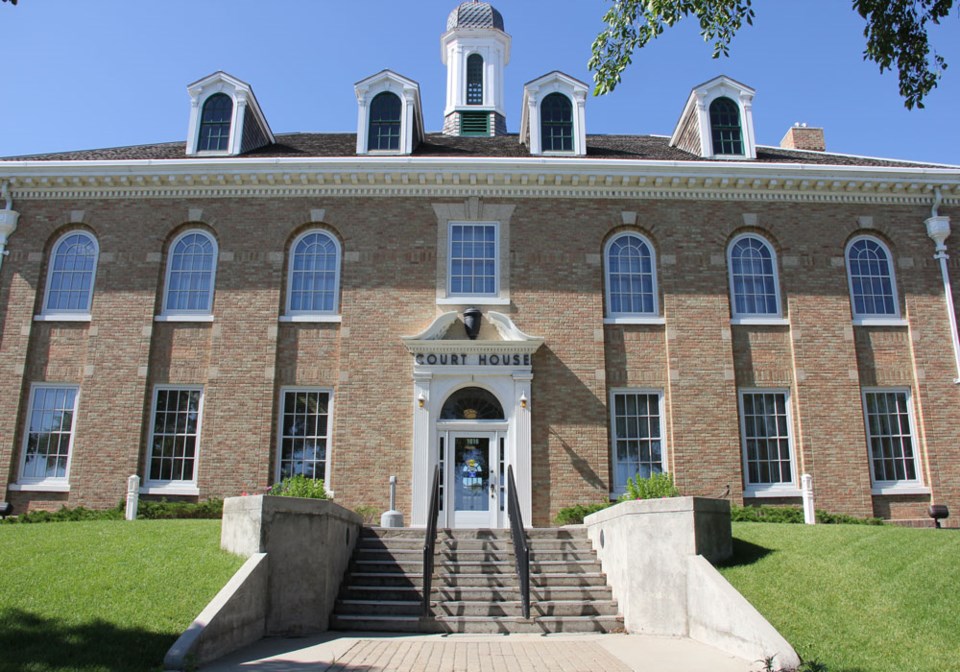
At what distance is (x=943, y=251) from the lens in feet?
55.9

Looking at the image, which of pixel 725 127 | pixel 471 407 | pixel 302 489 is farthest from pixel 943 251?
pixel 302 489

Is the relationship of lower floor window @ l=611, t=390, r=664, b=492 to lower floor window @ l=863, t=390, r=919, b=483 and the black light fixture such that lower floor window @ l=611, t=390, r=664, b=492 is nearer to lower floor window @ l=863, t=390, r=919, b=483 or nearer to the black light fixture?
lower floor window @ l=863, t=390, r=919, b=483

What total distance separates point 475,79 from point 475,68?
1.55ft

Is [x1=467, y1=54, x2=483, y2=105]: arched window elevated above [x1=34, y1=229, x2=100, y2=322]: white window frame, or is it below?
above

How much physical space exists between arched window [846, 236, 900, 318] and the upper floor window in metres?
8.28

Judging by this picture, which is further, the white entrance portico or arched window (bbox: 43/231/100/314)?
arched window (bbox: 43/231/100/314)

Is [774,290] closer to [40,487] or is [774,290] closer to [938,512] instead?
[938,512]

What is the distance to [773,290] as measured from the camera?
17.0 metres

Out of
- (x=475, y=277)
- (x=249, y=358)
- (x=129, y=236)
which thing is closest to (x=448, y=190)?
(x=475, y=277)

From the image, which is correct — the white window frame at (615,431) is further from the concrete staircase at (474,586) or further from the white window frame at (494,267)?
the white window frame at (494,267)

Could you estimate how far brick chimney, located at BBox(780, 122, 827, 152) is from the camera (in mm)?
21062

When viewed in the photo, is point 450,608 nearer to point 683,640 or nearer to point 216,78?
point 683,640

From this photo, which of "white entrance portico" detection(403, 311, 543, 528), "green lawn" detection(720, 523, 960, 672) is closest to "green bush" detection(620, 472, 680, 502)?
"green lawn" detection(720, 523, 960, 672)

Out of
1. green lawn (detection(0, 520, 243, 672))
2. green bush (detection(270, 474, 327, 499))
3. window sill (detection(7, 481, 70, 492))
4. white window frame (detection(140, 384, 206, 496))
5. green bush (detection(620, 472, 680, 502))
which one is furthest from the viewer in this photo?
window sill (detection(7, 481, 70, 492))
